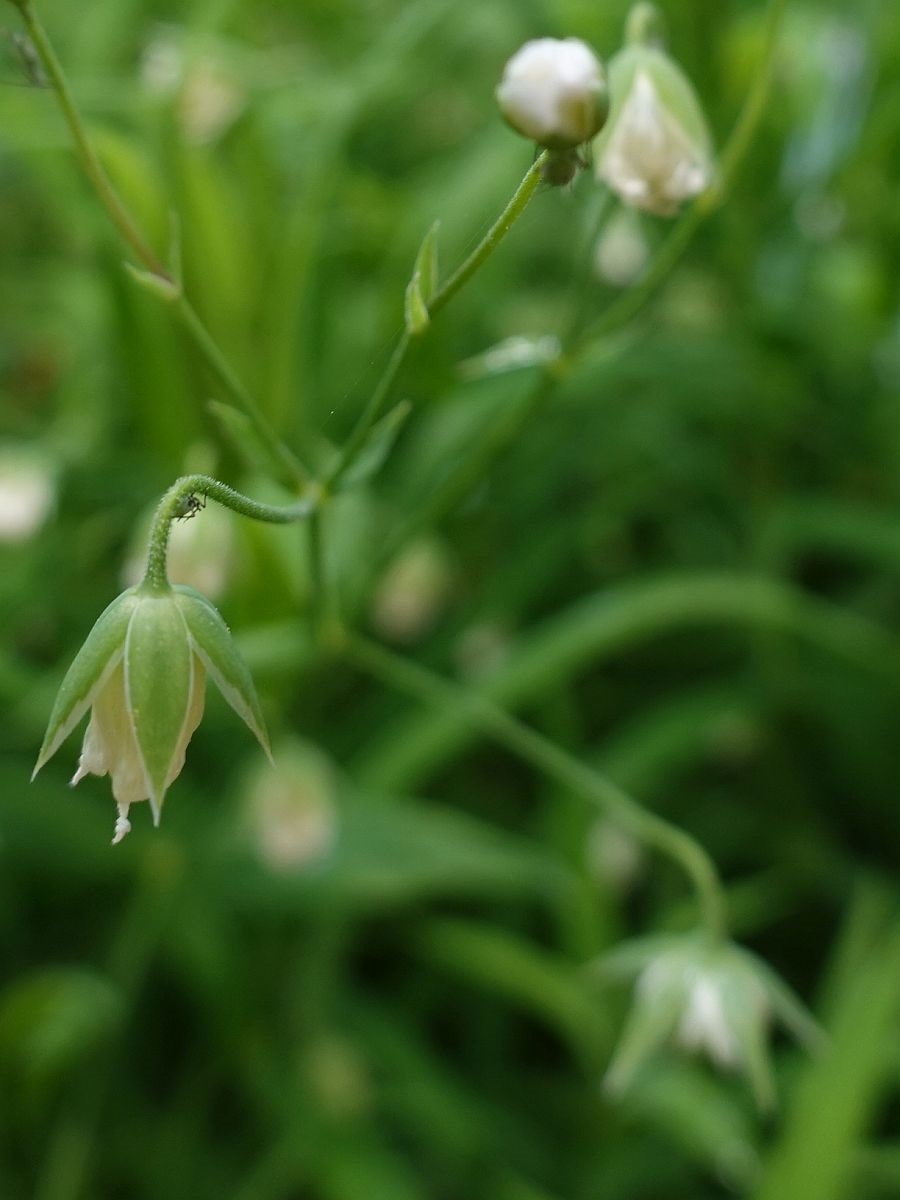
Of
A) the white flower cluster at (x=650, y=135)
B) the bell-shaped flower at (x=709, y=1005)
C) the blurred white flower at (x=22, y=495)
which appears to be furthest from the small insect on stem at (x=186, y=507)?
the blurred white flower at (x=22, y=495)

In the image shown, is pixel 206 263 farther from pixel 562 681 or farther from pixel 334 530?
pixel 562 681

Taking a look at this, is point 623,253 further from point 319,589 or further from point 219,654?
point 219,654

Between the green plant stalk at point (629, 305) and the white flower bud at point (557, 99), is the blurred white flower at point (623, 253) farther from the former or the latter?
the white flower bud at point (557, 99)

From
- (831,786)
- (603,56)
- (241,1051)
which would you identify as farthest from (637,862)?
(603,56)

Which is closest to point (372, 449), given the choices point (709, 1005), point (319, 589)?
point (319, 589)

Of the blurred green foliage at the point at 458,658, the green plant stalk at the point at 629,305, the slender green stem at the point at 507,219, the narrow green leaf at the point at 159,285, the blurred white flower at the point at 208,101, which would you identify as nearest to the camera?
the slender green stem at the point at 507,219
